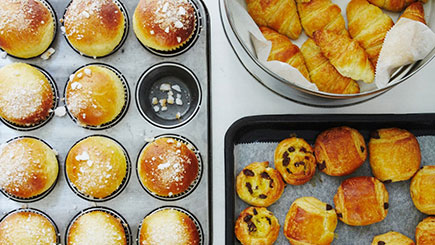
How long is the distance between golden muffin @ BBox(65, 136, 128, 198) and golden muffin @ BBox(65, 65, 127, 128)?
0.30 ft

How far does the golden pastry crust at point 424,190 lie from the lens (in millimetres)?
1387

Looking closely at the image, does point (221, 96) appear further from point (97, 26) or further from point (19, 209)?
point (19, 209)

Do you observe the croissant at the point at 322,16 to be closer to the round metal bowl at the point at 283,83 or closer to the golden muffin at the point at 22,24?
the round metal bowl at the point at 283,83

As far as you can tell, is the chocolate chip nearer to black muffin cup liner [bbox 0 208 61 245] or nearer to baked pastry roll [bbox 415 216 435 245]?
baked pastry roll [bbox 415 216 435 245]

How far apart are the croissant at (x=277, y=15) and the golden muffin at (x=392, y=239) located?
80cm

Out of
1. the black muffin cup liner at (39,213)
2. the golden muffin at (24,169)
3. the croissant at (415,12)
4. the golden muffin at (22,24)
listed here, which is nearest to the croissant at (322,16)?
the croissant at (415,12)

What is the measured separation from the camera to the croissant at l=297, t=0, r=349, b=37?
1.40 meters

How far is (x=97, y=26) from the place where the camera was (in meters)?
1.44

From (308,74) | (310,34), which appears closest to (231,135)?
(308,74)

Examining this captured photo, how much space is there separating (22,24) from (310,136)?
114cm

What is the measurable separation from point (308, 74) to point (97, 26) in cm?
79

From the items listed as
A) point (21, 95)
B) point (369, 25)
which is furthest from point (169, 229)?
point (369, 25)

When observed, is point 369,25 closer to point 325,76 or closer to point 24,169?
point 325,76

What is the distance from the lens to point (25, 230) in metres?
1.43
